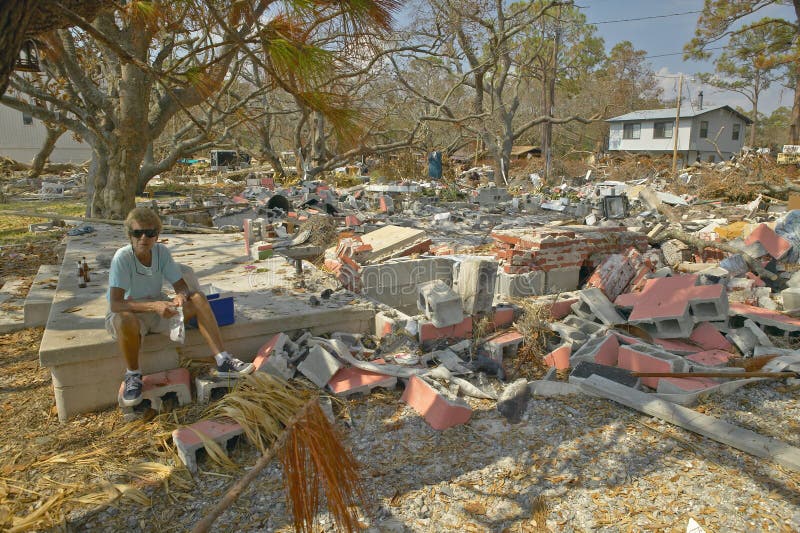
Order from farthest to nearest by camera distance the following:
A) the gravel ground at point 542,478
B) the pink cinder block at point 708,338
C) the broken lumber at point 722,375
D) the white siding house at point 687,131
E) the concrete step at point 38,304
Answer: the white siding house at point 687,131 → the concrete step at point 38,304 → the pink cinder block at point 708,338 → the broken lumber at point 722,375 → the gravel ground at point 542,478

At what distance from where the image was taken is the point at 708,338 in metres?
4.69

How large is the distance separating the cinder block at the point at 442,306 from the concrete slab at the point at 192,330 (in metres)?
0.57

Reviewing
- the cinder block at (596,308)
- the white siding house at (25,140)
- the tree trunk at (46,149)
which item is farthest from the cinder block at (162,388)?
the white siding house at (25,140)

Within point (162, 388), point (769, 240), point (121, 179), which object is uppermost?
point (121, 179)

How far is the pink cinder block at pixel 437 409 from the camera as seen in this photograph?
330 centimetres

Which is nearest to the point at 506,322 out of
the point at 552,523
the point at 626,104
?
the point at 552,523

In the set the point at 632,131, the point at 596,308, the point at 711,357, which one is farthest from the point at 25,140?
the point at 632,131

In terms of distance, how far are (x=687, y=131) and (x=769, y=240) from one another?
106 ft

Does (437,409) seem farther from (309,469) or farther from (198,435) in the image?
(309,469)

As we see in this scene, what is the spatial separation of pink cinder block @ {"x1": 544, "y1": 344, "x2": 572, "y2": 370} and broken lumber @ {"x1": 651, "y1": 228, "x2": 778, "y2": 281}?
417 centimetres

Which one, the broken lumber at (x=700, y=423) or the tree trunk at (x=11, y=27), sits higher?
the tree trunk at (x=11, y=27)

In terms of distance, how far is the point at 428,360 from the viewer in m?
4.20

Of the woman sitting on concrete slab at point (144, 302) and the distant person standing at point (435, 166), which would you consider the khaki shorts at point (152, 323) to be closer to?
the woman sitting on concrete slab at point (144, 302)

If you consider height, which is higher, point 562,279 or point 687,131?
point 687,131
